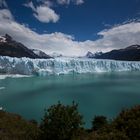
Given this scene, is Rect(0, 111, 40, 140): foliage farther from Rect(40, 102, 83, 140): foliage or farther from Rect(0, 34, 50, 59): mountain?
Rect(0, 34, 50, 59): mountain

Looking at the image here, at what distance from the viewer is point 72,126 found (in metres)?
6.77

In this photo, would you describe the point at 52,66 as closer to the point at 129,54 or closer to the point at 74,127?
the point at 74,127

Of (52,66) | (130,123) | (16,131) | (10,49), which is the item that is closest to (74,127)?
(130,123)

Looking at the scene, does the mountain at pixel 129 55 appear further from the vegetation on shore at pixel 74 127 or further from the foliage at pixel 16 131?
the vegetation on shore at pixel 74 127

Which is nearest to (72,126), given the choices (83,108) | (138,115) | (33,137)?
(33,137)

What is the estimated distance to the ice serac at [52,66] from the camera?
172ft

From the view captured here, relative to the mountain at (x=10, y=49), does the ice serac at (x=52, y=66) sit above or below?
below

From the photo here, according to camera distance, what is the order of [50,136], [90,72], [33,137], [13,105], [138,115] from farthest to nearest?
[90,72]
[13,105]
[33,137]
[50,136]
[138,115]

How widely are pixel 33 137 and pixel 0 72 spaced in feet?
159

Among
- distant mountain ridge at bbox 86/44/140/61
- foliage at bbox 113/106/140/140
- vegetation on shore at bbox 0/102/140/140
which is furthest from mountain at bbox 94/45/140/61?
foliage at bbox 113/106/140/140

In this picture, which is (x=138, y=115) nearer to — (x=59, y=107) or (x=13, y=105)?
(x=59, y=107)

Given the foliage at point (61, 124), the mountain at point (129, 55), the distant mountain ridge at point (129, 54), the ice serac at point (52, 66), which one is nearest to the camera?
the foliage at point (61, 124)

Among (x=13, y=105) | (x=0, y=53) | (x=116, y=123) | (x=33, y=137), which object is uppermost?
(x=0, y=53)

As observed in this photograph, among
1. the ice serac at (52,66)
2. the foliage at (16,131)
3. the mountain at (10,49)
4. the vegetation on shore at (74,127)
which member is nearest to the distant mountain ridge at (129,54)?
the ice serac at (52,66)
